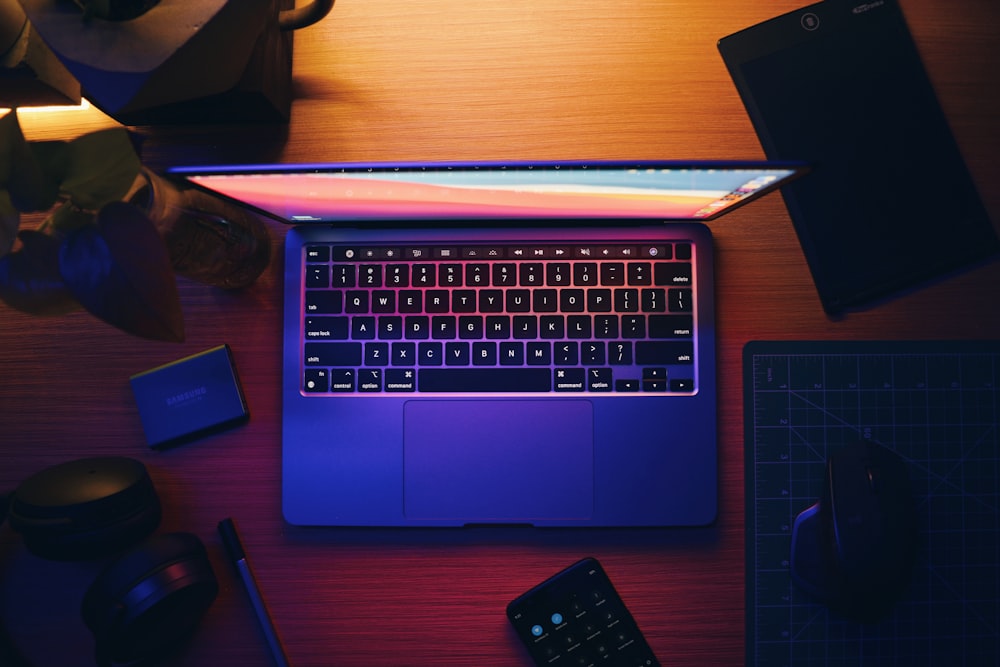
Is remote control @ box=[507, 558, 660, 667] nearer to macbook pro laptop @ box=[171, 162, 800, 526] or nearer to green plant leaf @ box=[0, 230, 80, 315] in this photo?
macbook pro laptop @ box=[171, 162, 800, 526]

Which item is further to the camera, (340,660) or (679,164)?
(340,660)

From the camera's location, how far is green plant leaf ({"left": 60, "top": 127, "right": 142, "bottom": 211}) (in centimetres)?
49

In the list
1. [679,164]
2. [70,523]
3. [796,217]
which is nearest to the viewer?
[679,164]

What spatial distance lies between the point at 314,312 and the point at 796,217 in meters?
0.61

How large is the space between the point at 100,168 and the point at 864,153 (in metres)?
0.83

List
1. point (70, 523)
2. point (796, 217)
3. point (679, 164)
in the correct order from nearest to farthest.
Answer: point (679, 164) < point (70, 523) < point (796, 217)

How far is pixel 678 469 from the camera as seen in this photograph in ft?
2.44

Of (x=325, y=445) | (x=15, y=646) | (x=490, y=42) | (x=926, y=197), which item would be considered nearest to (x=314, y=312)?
(x=325, y=445)

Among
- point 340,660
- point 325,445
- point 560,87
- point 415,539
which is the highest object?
point 560,87

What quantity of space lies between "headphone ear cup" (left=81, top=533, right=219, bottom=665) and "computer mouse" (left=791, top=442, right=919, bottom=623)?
71 centimetres

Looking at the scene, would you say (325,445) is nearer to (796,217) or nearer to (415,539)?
(415,539)

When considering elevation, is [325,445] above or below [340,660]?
above

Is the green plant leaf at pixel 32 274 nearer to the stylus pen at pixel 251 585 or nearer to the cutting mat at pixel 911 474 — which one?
the stylus pen at pixel 251 585

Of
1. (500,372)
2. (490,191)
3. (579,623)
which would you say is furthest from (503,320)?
(579,623)
